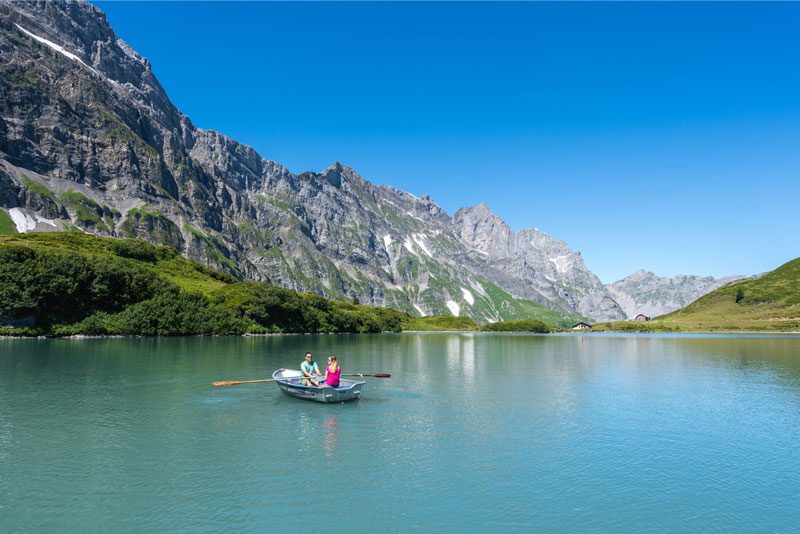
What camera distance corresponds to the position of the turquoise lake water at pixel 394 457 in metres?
23.9

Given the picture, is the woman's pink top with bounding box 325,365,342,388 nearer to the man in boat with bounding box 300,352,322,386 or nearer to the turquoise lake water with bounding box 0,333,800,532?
the man in boat with bounding box 300,352,322,386

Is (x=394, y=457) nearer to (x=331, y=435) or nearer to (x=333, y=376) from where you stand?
(x=331, y=435)

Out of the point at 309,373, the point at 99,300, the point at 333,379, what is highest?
the point at 99,300

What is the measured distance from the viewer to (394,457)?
108 ft

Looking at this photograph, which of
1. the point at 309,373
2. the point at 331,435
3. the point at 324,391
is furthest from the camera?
the point at 309,373

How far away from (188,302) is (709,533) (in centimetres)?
16497

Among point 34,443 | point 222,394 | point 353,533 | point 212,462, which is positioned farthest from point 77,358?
point 353,533

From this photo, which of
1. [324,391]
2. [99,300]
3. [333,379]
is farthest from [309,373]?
[99,300]

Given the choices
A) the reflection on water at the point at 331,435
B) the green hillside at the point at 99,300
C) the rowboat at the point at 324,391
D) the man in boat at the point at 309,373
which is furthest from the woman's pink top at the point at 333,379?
the green hillside at the point at 99,300

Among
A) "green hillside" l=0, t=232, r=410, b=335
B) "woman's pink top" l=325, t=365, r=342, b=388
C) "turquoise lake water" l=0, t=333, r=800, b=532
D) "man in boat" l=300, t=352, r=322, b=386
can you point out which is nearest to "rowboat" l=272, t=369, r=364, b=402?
"woman's pink top" l=325, t=365, r=342, b=388

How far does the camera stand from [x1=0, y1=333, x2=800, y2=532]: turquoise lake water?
23.9 meters

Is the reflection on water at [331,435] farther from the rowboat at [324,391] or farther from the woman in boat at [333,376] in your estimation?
the woman in boat at [333,376]

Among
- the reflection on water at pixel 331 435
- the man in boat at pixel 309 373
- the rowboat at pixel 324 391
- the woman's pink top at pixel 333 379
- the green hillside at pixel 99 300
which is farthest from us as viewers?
the green hillside at pixel 99 300

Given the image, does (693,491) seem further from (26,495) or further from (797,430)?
(26,495)
